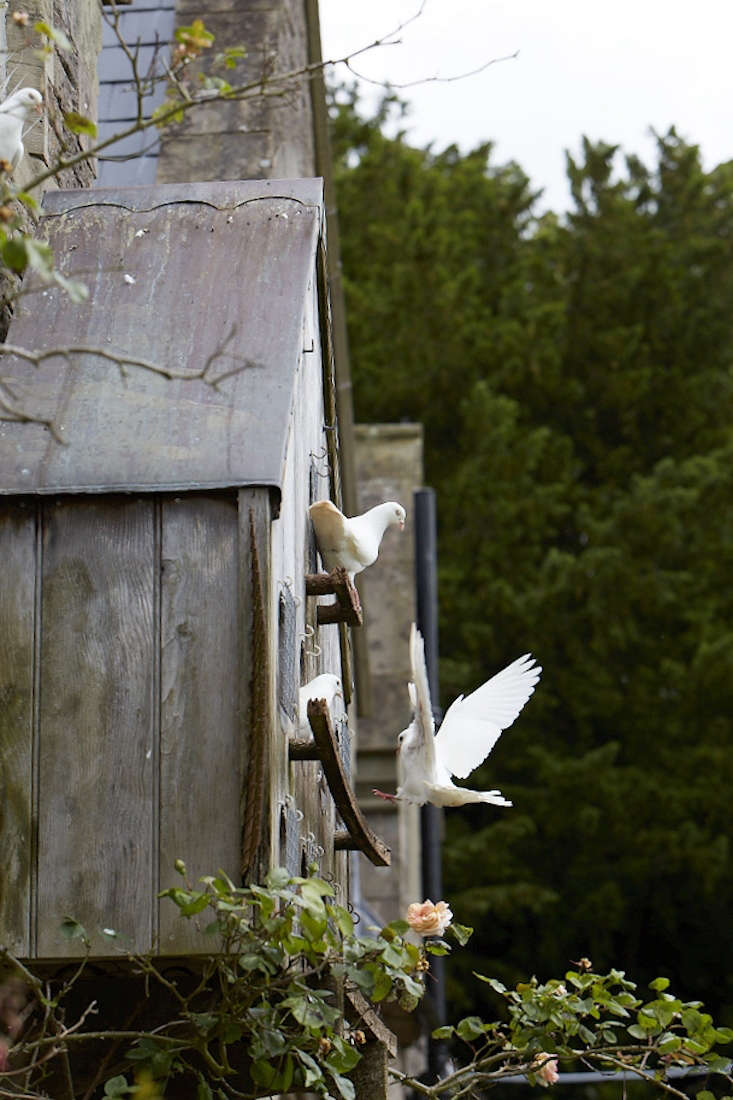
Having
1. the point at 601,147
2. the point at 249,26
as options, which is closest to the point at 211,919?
the point at 249,26

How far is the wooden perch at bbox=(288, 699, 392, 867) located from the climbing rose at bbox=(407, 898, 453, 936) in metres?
0.29

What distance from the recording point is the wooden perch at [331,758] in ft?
10.4

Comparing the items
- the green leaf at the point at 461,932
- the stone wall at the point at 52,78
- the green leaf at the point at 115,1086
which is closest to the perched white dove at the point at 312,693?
the green leaf at the point at 461,932

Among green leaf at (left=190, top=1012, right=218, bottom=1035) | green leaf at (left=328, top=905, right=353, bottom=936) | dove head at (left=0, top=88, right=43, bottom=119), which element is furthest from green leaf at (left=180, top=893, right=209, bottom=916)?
dove head at (left=0, top=88, right=43, bottom=119)

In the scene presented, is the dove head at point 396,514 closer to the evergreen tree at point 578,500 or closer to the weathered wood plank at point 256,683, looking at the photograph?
the weathered wood plank at point 256,683

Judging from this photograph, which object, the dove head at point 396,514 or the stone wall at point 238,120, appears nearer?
the dove head at point 396,514

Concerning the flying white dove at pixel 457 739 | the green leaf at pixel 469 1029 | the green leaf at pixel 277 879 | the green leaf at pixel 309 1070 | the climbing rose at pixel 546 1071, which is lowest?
the climbing rose at pixel 546 1071

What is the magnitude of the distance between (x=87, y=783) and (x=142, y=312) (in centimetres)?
103

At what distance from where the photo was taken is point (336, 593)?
375 cm

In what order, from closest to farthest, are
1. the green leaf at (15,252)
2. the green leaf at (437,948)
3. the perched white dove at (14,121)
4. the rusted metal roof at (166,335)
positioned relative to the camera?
the green leaf at (15,252)
the rusted metal roof at (166,335)
the green leaf at (437,948)
the perched white dove at (14,121)

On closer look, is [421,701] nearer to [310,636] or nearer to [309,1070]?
[310,636]

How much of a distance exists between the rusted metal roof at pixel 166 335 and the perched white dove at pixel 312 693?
642mm

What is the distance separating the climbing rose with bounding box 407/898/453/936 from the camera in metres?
3.30

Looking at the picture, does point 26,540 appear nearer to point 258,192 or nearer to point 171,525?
point 171,525
